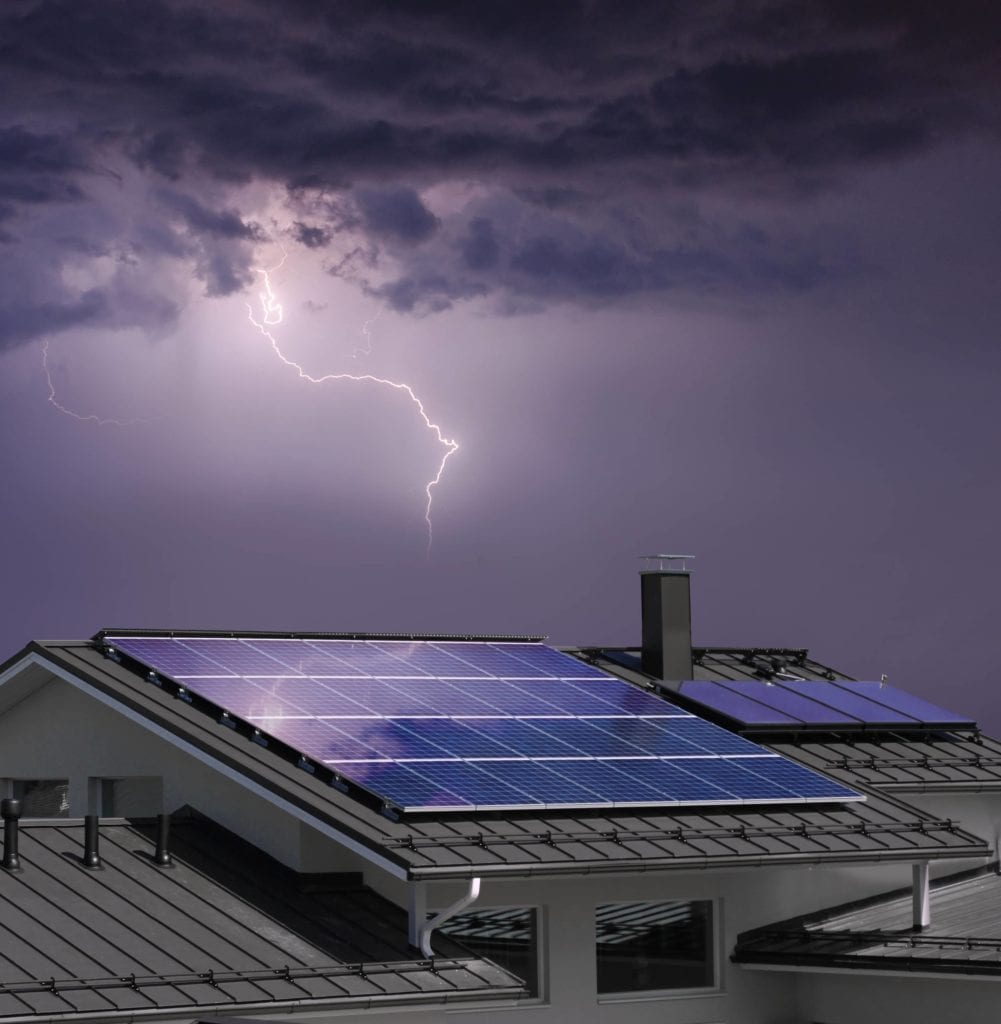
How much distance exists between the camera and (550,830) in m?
22.0

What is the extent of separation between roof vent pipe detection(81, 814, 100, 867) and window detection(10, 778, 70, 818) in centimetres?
488

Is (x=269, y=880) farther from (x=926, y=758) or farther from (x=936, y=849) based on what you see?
(x=926, y=758)

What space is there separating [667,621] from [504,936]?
9033mm

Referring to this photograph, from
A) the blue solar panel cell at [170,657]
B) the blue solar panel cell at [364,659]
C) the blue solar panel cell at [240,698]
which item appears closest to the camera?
the blue solar panel cell at [240,698]

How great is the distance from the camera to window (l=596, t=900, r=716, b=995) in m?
24.0

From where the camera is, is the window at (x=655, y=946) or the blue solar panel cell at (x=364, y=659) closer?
the window at (x=655, y=946)

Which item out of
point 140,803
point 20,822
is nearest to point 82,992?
point 20,822

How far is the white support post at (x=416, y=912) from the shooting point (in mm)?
21172

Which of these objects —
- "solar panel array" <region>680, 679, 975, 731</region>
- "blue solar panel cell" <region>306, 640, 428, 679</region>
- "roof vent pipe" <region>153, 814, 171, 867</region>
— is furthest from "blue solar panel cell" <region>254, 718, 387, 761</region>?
"solar panel array" <region>680, 679, 975, 731</region>

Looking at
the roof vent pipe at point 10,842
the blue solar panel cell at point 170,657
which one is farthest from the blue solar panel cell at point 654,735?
the roof vent pipe at point 10,842

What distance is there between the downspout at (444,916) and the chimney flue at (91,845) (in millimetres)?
3942

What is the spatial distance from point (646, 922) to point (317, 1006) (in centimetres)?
632

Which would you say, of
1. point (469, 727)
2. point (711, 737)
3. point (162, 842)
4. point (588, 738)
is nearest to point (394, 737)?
point (469, 727)

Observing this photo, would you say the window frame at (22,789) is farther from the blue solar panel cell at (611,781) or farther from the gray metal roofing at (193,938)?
the blue solar panel cell at (611,781)
